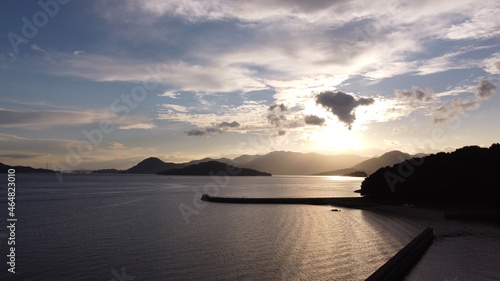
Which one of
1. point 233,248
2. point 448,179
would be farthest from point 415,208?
point 233,248

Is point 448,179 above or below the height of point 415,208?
above

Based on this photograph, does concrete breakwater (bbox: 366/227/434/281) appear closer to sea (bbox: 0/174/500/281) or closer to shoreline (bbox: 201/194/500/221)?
sea (bbox: 0/174/500/281)

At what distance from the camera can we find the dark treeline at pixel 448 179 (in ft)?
290

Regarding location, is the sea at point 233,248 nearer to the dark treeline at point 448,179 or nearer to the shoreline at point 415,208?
the shoreline at point 415,208

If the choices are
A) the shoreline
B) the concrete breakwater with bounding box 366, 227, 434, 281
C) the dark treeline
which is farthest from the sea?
the dark treeline

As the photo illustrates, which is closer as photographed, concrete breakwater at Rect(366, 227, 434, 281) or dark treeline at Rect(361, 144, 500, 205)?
concrete breakwater at Rect(366, 227, 434, 281)

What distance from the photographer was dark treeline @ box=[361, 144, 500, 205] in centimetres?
8850

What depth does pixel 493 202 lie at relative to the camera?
85.2m

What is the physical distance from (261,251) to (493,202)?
235 feet

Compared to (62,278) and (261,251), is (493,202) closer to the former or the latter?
(261,251)

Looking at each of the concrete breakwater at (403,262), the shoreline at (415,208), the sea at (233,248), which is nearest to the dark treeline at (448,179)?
the shoreline at (415,208)

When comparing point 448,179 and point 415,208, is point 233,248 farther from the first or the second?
point 448,179

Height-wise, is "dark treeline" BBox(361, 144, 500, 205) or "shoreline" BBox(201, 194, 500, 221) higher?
"dark treeline" BBox(361, 144, 500, 205)

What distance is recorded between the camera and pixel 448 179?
9506cm
